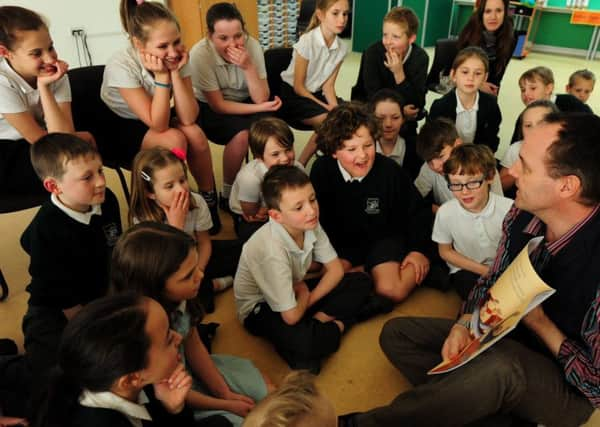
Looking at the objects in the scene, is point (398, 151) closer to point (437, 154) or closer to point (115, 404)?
point (437, 154)

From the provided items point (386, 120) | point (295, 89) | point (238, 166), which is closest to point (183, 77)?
point (238, 166)

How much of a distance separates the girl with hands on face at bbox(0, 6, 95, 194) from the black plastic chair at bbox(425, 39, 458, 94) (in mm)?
2237

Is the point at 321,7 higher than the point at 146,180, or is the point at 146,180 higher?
the point at 321,7

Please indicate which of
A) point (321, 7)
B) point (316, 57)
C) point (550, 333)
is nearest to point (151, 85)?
point (316, 57)

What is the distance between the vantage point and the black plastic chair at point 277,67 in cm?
253

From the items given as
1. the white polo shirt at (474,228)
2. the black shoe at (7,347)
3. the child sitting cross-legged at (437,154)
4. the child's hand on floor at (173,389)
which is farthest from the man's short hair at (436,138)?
the black shoe at (7,347)

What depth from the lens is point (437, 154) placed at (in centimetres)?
198

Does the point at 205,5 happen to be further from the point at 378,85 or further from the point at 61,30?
the point at 378,85

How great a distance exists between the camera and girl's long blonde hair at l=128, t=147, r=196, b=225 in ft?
5.27

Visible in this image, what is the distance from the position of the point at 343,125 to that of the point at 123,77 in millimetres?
965

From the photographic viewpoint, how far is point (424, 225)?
195cm

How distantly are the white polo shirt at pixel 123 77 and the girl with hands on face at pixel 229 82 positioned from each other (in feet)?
0.90

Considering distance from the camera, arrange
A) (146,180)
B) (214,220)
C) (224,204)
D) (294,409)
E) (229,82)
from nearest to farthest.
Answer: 1. (294,409)
2. (146,180)
3. (214,220)
4. (229,82)
5. (224,204)

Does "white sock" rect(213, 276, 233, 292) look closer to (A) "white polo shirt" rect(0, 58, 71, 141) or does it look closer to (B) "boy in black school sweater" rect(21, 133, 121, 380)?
(B) "boy in black school sweater" rect(21, 133, 121, 380)
